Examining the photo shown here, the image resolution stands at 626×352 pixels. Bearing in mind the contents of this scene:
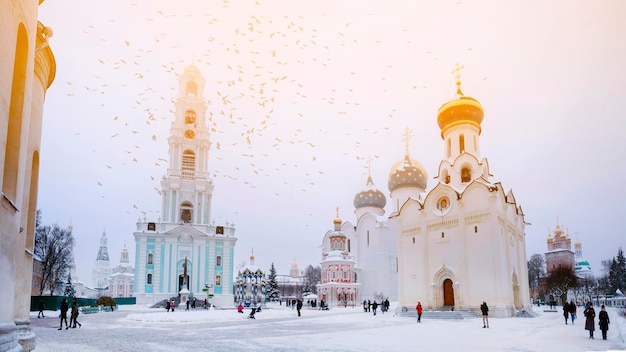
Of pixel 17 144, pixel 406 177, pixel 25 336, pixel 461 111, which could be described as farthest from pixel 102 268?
pixel 17 144

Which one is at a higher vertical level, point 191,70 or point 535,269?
point 191,70

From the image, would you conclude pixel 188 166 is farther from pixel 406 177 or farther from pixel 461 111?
pixel 461 111

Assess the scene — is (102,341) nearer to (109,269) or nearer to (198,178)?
(198,178)

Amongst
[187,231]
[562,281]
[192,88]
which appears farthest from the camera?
[192,88]

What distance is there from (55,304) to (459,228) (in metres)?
29.7

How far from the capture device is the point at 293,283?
10619cm

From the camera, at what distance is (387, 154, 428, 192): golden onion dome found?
4778 centimetres

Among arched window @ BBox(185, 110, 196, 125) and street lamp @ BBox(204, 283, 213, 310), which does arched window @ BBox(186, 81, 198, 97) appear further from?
street lamp @ BBox(204, 283, 213, 310)

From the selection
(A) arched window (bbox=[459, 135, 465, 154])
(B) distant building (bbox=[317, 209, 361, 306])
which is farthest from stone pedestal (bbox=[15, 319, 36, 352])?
(B) distant building (bbox=[317, 209, 361, 306])

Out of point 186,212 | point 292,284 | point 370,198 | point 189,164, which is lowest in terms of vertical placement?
point 292,284

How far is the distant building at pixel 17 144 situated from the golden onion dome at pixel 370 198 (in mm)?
45541

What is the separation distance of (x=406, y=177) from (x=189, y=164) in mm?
23161

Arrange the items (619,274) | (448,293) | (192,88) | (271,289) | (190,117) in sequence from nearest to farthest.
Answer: (448,293), (190,117), (192,88), (619,274), (271,289)

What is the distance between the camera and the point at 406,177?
47.8 m
